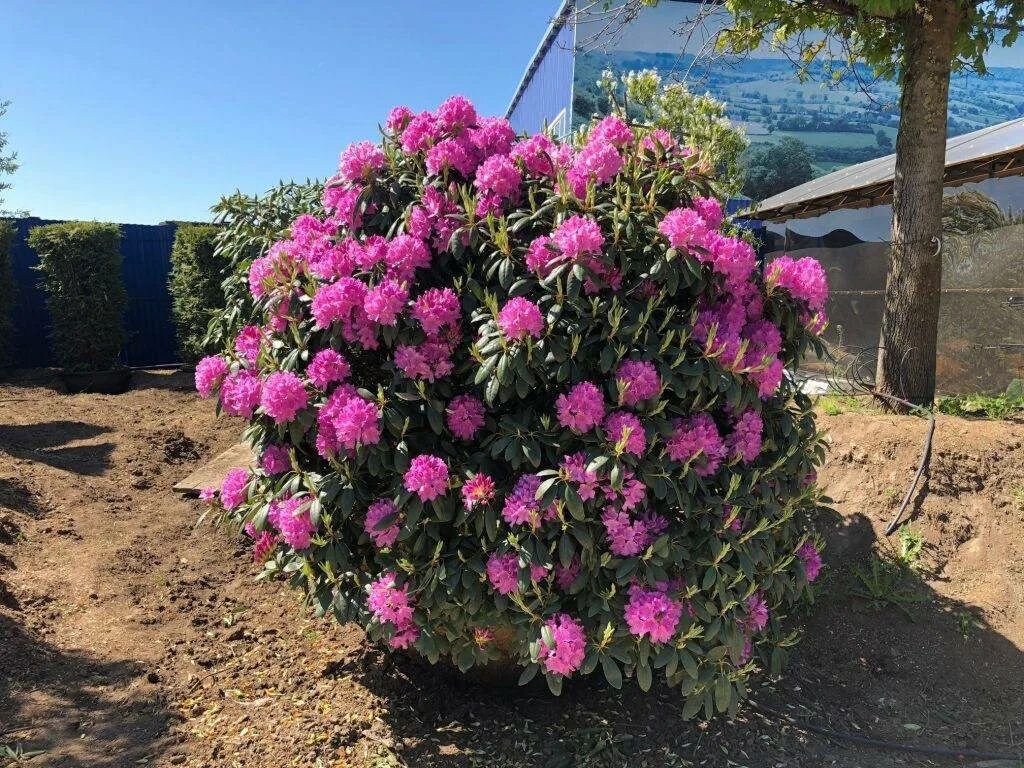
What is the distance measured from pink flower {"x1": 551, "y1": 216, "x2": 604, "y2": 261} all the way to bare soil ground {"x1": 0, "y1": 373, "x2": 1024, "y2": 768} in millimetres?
1574

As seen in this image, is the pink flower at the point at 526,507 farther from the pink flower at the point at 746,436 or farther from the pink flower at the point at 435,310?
the pink flower at the point at 746,436

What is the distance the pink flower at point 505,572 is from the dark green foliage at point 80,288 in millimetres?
8296

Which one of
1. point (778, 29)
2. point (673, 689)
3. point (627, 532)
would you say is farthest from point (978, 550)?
point (778, 29)

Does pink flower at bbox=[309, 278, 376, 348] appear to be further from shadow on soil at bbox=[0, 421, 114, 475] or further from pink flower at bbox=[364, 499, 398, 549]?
shadow on soil at bbox=[0, 421, 114, 475]

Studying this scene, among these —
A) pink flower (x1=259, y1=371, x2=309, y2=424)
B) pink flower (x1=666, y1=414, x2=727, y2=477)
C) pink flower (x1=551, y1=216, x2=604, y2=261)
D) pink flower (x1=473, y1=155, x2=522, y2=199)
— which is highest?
pink flower (x1=473, y1=155, x2=522, y2=199)

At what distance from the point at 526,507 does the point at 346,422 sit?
574 mm

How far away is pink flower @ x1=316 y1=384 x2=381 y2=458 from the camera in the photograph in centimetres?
204

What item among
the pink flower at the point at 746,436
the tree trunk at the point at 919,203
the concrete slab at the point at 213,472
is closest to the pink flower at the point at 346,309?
the pink flower at the point at 746,436

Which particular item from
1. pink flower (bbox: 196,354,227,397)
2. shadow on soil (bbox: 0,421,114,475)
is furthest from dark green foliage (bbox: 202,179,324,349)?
shadow on soil (bbox: 0,421,114,475)

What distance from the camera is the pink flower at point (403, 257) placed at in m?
2.19

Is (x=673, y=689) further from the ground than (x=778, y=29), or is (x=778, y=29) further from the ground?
(x=778, y=29)

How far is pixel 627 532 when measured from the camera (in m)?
2.00

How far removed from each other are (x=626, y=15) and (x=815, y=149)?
28.5 m

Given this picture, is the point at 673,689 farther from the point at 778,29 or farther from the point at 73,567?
the point at 778,29
